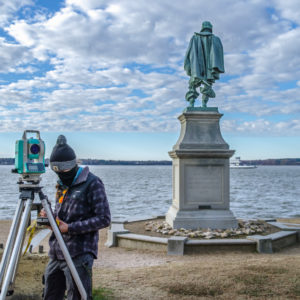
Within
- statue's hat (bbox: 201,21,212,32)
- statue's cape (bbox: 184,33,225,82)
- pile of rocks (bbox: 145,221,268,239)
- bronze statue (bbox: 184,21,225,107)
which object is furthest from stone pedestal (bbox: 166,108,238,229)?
statue's hat (bbox: 201,21,212,32)

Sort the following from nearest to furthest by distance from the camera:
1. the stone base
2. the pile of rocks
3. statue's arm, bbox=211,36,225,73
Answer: the pile of rocks, the stone base, statue's arm, bbox=211,36,225,73

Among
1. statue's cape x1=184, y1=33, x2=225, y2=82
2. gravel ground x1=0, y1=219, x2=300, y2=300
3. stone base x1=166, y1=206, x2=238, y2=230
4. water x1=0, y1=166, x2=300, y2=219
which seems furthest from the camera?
water x1=0, y1=166, x2=300, y2=219

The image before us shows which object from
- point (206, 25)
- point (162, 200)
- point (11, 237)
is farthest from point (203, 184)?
point (162, 200)

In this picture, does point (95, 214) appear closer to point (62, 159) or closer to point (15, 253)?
point (62, 159)

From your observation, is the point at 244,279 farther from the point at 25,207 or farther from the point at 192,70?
the point at 192,70

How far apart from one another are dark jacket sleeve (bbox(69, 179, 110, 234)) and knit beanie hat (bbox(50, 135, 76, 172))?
0.26 metres

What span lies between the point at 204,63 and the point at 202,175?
118 inches

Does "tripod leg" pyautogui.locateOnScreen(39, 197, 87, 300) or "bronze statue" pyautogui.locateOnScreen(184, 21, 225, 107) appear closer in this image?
"tripod leg" pyautogui.locateOnScreen(39, 197, 87, 300)

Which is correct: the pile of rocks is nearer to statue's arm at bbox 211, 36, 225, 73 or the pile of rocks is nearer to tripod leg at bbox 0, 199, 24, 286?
statue's arm at bbox 211, 36, 225, 73

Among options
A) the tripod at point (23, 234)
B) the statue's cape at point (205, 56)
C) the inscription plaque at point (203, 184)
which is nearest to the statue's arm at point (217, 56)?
the statue's cape at point (205, 56)

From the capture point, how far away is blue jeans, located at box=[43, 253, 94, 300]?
322 cm

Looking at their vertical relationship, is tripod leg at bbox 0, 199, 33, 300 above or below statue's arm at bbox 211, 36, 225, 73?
below

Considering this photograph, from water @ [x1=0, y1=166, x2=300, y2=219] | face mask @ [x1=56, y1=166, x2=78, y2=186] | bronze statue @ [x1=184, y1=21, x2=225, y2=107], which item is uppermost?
bronze statue @ [x1=184, y1=21, x2=225, y2=107]

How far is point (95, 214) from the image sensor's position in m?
3.33
